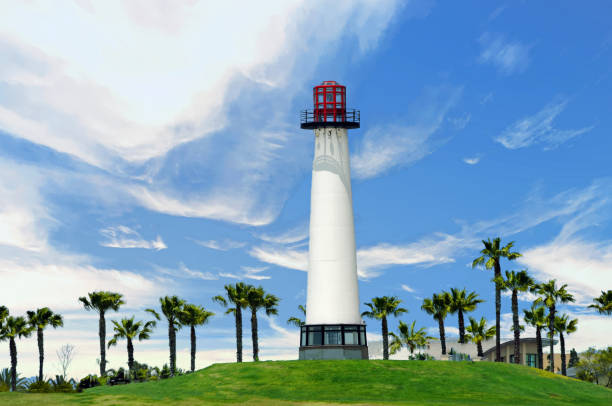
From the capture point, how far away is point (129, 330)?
8144 cm

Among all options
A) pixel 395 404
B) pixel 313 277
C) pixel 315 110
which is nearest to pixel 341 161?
pixel 315 110

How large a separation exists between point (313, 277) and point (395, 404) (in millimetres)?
23497

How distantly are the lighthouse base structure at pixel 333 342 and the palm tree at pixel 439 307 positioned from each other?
66.8 feet

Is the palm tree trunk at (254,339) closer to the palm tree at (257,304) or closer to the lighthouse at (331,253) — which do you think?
the palm tree at (257,304)

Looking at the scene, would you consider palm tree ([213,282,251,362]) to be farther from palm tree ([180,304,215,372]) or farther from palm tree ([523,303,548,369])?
palm tree ([523,303,548,369])

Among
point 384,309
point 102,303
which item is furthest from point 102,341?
point 384,309

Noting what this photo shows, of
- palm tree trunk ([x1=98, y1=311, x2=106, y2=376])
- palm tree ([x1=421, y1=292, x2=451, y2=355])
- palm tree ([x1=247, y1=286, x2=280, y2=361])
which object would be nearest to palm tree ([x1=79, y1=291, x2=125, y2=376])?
palm tree trunk ([x1=98, y1=311, x2=106, y2=376])

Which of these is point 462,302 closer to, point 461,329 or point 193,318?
point 461,329

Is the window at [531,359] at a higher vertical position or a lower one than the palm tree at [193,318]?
lower

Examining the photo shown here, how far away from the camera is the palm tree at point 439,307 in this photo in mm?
81562

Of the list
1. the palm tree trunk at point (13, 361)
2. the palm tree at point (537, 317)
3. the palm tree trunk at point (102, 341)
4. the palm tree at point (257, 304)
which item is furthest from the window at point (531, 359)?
the palm tree trunk at point (13, 361)

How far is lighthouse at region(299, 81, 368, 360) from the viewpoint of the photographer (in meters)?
63.2

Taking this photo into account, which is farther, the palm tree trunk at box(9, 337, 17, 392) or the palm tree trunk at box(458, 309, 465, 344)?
the palm tree trunk at box(9, 337, 17, 392)

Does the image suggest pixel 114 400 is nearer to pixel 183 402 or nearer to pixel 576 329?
pixel 183 402
